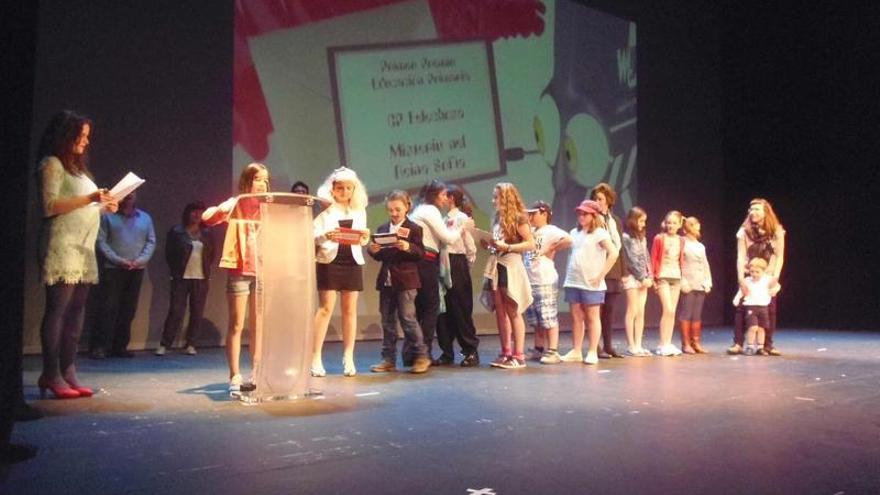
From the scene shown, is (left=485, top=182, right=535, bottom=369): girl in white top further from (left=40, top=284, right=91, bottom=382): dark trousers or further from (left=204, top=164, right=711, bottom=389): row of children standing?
(left=40, top=284, right=91, bottom=382): dark trousers

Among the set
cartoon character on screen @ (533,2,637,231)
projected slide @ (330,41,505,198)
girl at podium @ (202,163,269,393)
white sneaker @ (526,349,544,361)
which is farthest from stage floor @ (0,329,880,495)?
cartoon character on screen @ (533,2,637,231)

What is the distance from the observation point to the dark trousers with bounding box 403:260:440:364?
5.52 meters

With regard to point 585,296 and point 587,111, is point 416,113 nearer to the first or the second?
point 587,111

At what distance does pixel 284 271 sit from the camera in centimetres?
386

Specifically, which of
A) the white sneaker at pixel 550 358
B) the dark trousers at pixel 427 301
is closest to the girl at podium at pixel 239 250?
the dark trousers at pixel 427 301

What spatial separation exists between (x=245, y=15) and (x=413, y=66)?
184 cm

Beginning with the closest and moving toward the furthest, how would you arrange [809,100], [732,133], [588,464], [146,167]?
1. [588,464]
2. [146,167]
3. [809,100]
4. [732,133]

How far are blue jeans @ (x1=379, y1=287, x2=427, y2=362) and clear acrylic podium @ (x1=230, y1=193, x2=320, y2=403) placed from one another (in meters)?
1.36

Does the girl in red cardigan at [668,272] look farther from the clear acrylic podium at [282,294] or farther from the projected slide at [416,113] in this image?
the clear acrylic podium at [282,294]

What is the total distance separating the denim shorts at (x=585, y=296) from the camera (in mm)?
6039

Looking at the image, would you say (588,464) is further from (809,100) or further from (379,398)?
(809,100)

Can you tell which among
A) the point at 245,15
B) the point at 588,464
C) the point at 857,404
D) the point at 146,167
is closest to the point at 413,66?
the point at 245,15

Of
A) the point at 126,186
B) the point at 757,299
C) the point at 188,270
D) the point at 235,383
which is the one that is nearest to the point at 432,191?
the point at 235,383

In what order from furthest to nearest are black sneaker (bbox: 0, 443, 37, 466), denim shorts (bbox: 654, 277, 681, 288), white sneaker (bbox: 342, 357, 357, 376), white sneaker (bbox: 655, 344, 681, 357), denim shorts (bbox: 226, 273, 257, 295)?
denim shorts (bbox: 654, 277, 681, 288)
white sneaker (bbox: 655, 344, 681, 357)
white sneaker (bbox: 342, 357, 357, 376)
denim shorts (bbox: 226, 273, 257, 295)
black sneaker (bbox: 0, 443, 37, 466)
